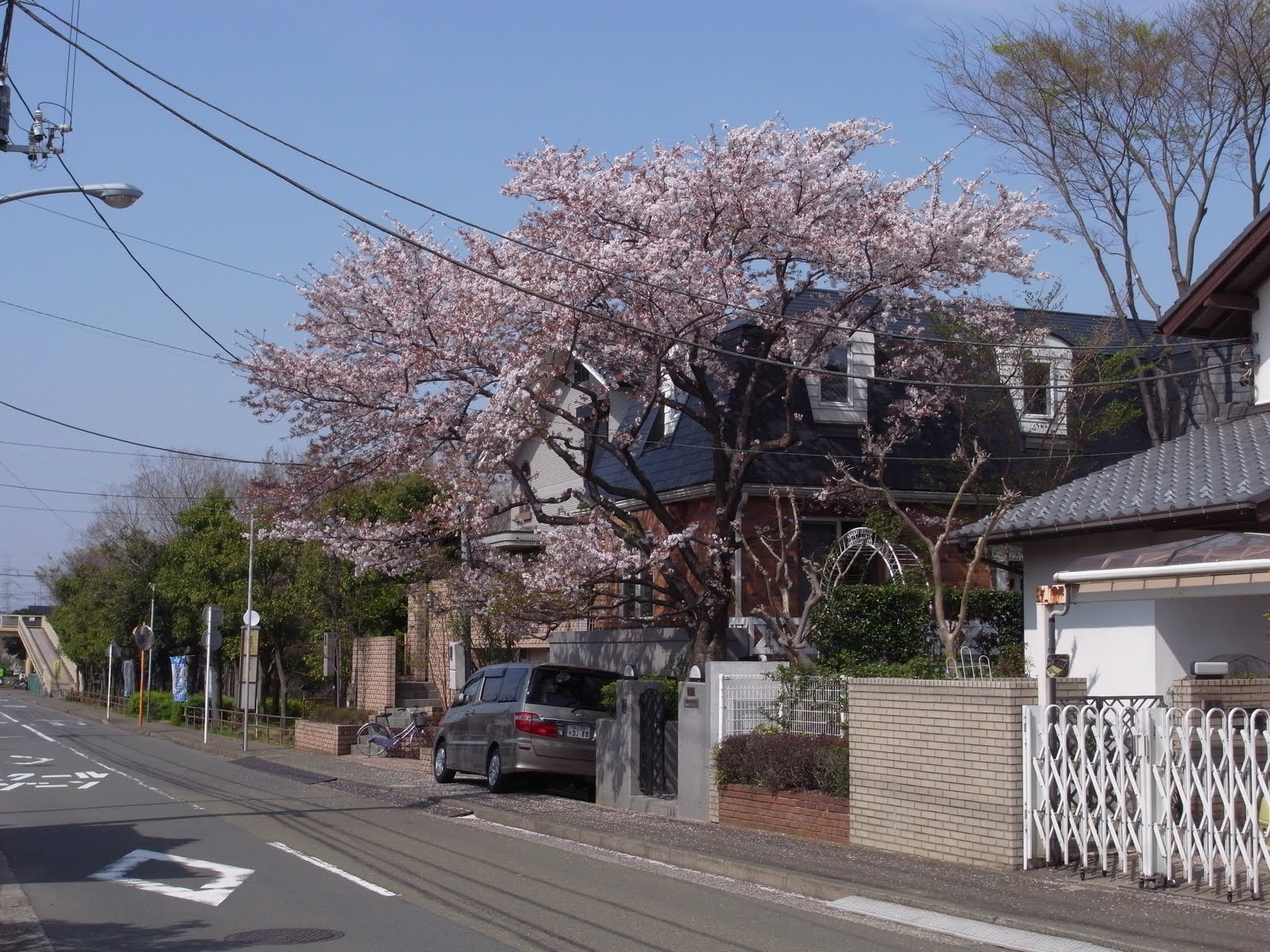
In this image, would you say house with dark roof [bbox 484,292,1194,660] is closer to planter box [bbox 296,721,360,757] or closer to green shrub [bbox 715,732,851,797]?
green shrub [bbox 715,732,851,797]

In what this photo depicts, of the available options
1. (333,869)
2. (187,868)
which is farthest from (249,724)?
(333,869)

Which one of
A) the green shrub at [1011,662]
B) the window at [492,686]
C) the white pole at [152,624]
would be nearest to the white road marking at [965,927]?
the green shrub at [1011,662]

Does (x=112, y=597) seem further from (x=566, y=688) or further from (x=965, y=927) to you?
(x=965, y=927)

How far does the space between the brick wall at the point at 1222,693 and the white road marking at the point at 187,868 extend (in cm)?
836

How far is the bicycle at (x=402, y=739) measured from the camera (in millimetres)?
26172

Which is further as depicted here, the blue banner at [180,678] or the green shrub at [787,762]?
the blue banner at [180,678]

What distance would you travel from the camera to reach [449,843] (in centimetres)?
1376

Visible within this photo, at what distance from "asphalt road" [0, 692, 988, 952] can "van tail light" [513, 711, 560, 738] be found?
1939mm

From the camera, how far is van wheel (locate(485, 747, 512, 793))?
18641mm

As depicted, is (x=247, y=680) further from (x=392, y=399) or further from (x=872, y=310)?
(x=872, y=310)

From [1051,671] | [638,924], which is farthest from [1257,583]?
[638,924]

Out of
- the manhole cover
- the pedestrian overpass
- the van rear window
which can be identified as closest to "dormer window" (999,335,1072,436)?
the van rear window

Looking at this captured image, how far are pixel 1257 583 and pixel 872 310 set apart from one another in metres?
9.75

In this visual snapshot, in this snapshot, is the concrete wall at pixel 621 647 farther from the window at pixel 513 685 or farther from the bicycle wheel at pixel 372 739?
the bicycle wheel at pixel 372 739
